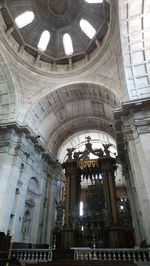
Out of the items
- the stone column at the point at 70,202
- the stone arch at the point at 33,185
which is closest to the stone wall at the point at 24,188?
the stone arch at the point at 33,185

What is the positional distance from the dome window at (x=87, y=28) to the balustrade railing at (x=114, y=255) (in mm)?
13668

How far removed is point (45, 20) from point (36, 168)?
37.5 feet

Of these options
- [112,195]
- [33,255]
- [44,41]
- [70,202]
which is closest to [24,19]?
[44,41]

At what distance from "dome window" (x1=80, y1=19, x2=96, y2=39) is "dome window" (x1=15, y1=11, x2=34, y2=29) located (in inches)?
151

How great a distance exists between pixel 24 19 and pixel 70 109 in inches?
305

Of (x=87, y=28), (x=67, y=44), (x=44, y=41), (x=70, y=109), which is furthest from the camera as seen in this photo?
(x=70, y=109)

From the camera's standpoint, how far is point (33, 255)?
8367 mm

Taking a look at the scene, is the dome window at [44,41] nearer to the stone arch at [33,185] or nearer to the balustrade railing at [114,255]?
the stone arch at [33,185]

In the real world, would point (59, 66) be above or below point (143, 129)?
above

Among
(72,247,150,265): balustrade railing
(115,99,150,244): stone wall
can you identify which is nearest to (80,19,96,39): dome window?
(115,99,150,244): stone wall

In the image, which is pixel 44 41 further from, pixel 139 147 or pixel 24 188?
pixel 139 147

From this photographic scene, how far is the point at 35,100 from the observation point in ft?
46.6

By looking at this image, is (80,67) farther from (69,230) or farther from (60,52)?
(69,230)

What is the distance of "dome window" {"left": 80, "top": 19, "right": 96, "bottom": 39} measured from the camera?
46.7 feet
